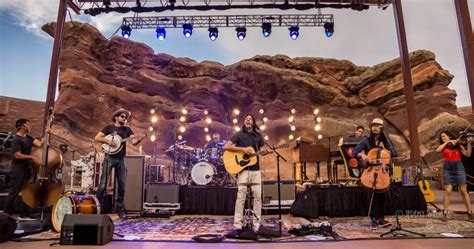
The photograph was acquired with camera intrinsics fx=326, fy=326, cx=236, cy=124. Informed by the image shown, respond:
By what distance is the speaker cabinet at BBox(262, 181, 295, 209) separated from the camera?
26.5 ft

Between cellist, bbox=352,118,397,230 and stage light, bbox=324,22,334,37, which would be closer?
cellist, bbox=352,118,397,230

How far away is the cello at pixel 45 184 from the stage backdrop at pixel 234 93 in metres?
12.4

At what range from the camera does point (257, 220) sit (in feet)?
18.2

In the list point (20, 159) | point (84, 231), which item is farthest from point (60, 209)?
point (20, 159)

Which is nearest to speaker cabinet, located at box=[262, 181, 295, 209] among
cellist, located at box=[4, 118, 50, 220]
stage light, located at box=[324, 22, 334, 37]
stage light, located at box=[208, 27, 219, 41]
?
cellist, located at box=[4, 118, 50, 220]

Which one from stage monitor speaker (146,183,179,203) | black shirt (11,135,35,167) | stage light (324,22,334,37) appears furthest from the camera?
stage light (324,22,334,37)

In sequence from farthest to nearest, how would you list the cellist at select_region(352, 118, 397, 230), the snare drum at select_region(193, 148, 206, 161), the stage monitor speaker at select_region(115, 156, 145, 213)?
the snare drum at select_region(193, 148, 206, 161) < the stage monitor speaker at select_region(115, 156, 145, 213) < the cellist at select_region(352, 118, 397, 230)

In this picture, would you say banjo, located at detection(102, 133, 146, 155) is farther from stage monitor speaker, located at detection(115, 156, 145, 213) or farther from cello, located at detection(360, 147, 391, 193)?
cello, located at detection(360, 147, 391, 193)

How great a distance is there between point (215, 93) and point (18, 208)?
48.6 ft

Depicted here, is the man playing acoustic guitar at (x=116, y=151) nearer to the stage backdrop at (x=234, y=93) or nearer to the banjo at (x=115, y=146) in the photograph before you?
the banjo at (x=115, y=146)

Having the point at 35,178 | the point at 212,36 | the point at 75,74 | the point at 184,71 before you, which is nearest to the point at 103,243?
the point at 35,178

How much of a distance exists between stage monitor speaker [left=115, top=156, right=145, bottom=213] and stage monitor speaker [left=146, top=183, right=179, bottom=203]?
Answer: 51 cm

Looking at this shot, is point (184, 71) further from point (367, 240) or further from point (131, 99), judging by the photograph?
point (367, 240)

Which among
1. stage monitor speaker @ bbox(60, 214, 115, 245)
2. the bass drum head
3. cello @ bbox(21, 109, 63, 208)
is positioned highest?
cello @ bbox(21, 109, 63, 208)
